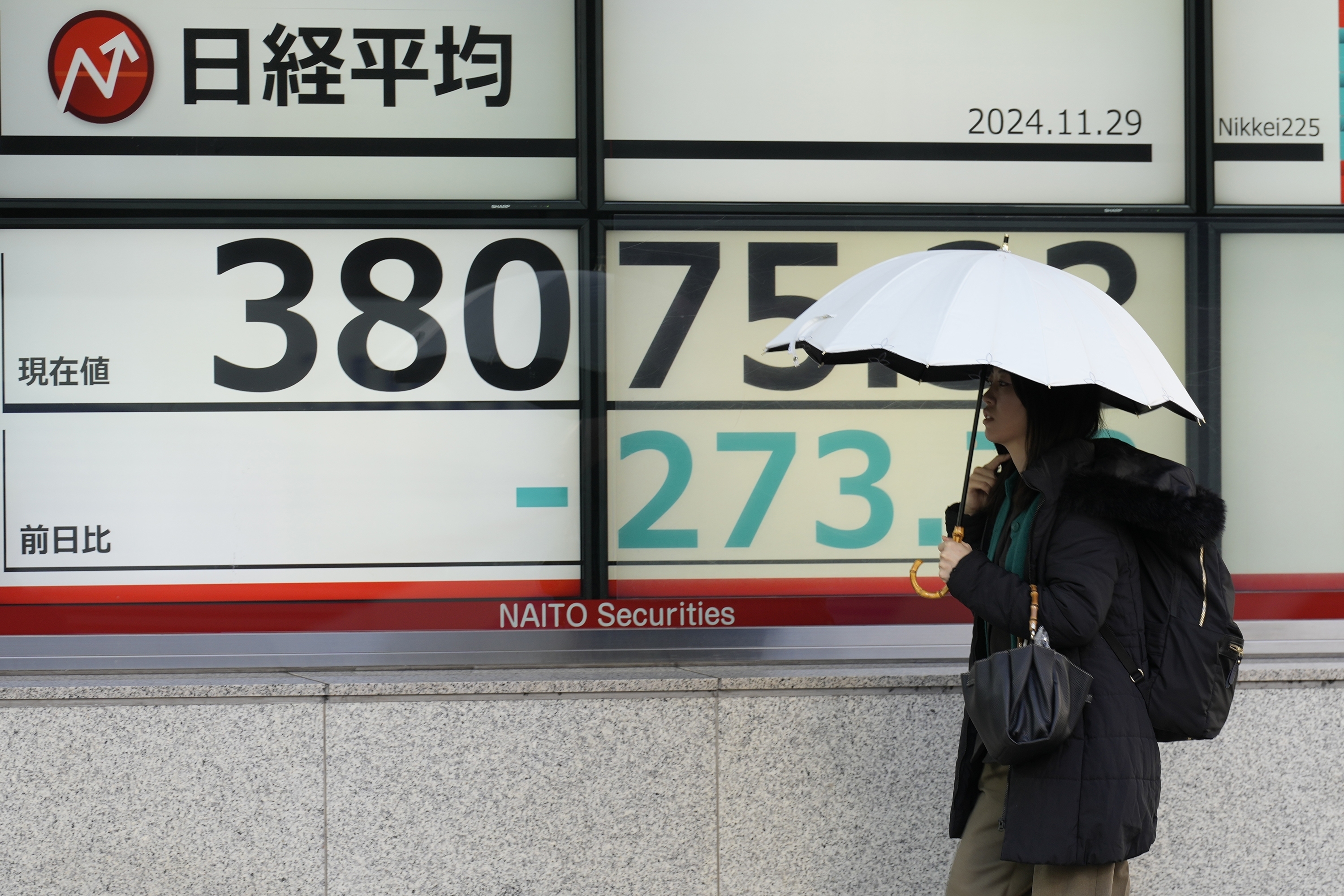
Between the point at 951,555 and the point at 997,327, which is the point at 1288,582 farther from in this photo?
the point at 997,327

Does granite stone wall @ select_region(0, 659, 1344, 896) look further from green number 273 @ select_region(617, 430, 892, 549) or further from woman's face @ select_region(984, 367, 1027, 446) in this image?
woman's face @ select_region(984, 367, 1027, 446)

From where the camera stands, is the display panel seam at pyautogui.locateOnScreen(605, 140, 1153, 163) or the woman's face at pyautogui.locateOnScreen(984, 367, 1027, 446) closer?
the woman's face at pyautogui.locateOnScreen(984, 367, 1027, 446)

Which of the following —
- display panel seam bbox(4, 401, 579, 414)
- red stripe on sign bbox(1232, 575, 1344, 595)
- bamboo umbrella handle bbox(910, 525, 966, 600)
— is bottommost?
red stripe on sign bbox(1232, 575, 1344, 595)

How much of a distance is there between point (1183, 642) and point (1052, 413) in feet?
1.94

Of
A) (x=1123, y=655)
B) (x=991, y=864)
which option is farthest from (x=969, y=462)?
(x=991, y=864)

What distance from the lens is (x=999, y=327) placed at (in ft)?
7.34

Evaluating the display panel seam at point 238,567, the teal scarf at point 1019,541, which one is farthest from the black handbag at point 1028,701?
the display panel seam at point 238,567

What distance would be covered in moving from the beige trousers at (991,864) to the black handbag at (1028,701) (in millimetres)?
259

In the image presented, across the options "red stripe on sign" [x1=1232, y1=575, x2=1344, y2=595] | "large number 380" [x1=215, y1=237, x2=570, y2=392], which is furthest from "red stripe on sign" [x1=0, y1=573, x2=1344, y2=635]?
"large number 380" [x1=215, y1=237, x2=570, y2=392]

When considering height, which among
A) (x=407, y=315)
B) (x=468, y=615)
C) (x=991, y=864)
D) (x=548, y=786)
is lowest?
(x=548, y=786)

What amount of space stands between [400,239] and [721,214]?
3.97ft

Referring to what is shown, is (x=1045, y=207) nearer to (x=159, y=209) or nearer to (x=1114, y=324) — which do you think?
(x=1114, y=324)

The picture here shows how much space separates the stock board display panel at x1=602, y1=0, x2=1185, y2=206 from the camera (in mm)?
4055

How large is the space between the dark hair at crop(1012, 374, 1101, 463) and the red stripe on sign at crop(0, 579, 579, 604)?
223 cm
